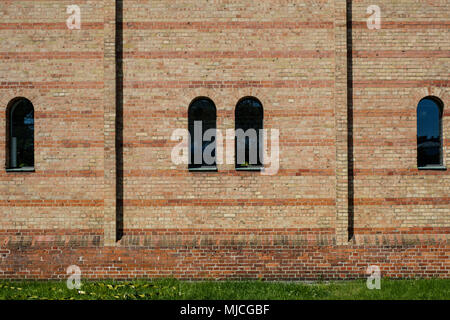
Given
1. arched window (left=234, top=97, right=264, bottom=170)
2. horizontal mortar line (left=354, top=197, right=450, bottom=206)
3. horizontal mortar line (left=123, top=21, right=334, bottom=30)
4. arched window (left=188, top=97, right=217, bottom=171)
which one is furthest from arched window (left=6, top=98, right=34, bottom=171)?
horizontal mortar line (left=354, top=197, right=450, bottom=206)

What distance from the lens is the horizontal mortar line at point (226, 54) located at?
766 centimetres

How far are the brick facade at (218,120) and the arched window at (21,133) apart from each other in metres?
0.21

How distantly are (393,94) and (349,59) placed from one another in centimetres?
119

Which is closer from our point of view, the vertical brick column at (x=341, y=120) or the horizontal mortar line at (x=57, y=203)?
the vertical brick column at (x=341, y=120)

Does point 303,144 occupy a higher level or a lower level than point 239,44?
lower

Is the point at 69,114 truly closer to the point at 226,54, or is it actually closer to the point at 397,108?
the point at 226,54

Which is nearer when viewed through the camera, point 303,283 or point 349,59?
point 303,283

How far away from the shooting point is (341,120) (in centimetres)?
748

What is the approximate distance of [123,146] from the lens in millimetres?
7652

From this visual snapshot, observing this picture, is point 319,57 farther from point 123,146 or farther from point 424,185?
point 123,146

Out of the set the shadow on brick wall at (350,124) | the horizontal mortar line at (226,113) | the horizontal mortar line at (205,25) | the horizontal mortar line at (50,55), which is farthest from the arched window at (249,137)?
the horizontal mortar line at (50,55)

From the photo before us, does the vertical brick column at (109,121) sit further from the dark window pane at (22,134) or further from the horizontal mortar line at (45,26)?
the dark window pane at (22,134)

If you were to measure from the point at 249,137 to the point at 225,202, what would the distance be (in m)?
1.48

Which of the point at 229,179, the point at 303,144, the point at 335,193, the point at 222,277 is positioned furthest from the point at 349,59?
the point at 222,277
